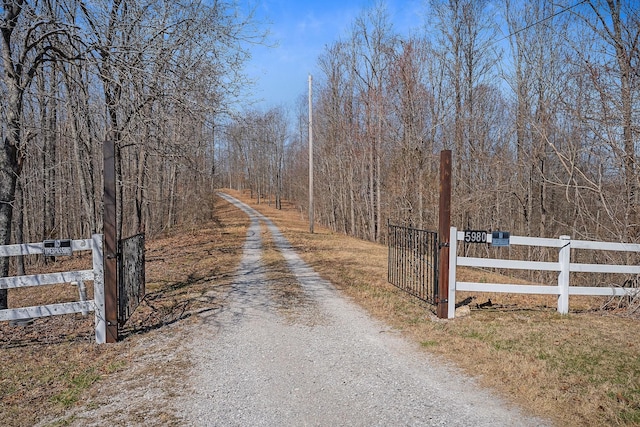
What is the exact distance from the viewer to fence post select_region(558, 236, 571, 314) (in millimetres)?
6668

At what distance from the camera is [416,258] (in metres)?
8.70

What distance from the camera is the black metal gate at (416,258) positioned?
7090 millimetres

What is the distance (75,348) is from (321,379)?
135 inches

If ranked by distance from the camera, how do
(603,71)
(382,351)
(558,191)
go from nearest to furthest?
(382,351) < (603,71) < (558,191)

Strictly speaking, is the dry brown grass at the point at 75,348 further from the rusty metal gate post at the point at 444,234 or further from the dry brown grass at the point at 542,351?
the rusty metal gate post at the point at 444,234

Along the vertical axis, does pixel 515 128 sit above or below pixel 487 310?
above

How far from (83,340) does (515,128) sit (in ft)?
67.5

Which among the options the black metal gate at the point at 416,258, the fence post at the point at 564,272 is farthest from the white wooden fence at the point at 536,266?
the black metal gate at the point at 416,258

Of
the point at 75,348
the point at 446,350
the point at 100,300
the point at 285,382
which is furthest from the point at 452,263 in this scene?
the point at 75,348

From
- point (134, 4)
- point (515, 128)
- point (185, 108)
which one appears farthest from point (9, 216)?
point (515, 128)

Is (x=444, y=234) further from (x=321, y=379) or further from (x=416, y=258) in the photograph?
(x=321, y=379)

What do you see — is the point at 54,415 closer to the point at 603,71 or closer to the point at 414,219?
the point at 603,71

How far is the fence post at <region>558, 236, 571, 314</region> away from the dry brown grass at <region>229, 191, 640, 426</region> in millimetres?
234

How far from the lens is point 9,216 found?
7.21 meters
